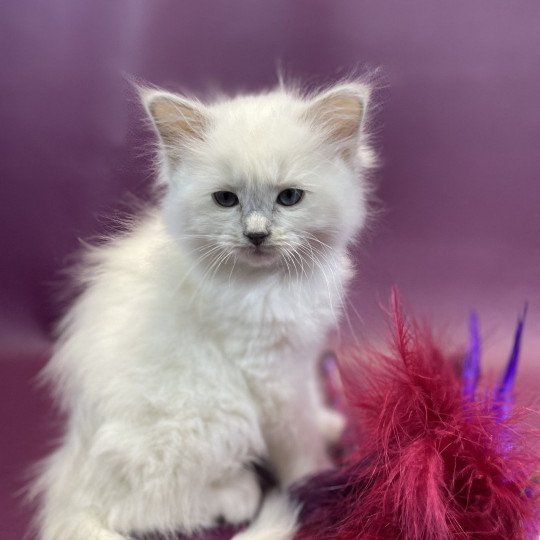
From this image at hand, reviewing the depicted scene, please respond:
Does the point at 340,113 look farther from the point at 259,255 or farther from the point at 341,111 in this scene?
the point at 259,255

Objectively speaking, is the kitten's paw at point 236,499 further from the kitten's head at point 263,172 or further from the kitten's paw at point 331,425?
the kitten's head at point 263,172

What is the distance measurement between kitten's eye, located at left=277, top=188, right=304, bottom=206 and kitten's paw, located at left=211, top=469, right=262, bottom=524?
51cm

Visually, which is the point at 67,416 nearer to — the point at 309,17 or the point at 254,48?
the point at 254,48

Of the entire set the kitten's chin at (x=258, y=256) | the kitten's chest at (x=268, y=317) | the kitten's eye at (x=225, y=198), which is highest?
the kitten's eye at (x=225, y=198)

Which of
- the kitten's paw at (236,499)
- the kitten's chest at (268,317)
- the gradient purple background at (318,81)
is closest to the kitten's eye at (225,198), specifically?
the kitten's chest at (268,317)

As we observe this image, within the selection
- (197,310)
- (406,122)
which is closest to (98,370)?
(197,310)

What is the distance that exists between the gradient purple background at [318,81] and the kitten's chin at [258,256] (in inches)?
10.3

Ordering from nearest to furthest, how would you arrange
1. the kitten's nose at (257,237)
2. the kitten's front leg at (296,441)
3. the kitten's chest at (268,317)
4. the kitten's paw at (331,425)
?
the kitten's nose at (257,237), the kitten's chest at (268,317), the kitten's front leg at (296,441), the kitten's paw at (331,425)

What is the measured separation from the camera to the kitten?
A: 37.6 inches

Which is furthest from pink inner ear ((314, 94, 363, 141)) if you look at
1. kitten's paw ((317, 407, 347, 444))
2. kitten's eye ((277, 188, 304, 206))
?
kitten's paw ((317, 407, 347, 444))

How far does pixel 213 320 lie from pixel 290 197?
248 millimetres

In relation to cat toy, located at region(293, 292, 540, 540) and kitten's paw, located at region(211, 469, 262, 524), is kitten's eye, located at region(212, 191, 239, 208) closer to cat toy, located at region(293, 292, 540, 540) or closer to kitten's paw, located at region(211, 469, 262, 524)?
cat toy, located at region(293, 292, 540, 540)

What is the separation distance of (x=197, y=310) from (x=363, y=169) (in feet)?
1.20

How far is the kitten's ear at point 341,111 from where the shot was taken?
95 cm
